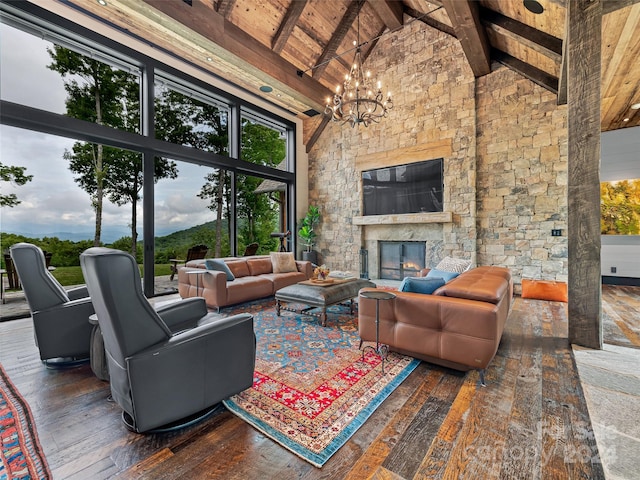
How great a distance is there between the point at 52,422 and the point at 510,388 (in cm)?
299

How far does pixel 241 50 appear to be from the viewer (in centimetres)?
487

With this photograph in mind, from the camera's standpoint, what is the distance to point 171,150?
5.06 m

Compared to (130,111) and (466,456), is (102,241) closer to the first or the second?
(130,111)

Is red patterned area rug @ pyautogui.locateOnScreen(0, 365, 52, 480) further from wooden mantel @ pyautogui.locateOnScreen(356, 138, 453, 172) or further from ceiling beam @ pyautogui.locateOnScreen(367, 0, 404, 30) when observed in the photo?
ceiling beam @ pyautogui.locateOnScreen(367, 0, 404, 30)

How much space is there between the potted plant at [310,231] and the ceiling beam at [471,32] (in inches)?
178

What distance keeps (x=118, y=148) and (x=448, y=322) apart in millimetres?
5369

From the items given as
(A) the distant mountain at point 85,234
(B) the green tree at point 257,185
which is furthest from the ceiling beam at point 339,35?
(A) the distant mountain at point 85,234

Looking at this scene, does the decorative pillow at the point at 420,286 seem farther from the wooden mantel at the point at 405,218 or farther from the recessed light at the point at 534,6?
the recessed light at the point at 534,6

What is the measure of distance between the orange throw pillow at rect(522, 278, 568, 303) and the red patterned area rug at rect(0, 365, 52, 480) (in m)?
6.01

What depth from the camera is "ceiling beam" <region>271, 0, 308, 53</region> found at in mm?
5094

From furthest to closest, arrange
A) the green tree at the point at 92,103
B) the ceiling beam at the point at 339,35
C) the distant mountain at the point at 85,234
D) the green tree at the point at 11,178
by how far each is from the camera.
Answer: the ceiling beam at the point at 339,35, the green tree at the point at 92,103, the distant mountain at the point at 85,234, the green tree at the point at 11,178

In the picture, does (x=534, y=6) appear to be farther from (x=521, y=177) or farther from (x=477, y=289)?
(x=477, y=289)

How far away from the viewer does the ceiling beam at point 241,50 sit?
4020 millimetres

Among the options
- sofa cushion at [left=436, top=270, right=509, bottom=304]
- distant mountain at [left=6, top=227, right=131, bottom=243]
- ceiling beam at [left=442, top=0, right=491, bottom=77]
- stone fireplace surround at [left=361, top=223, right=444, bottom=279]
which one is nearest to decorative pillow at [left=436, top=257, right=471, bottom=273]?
sofa cushion at [left=436, top=270, right=509, bottom=304]
